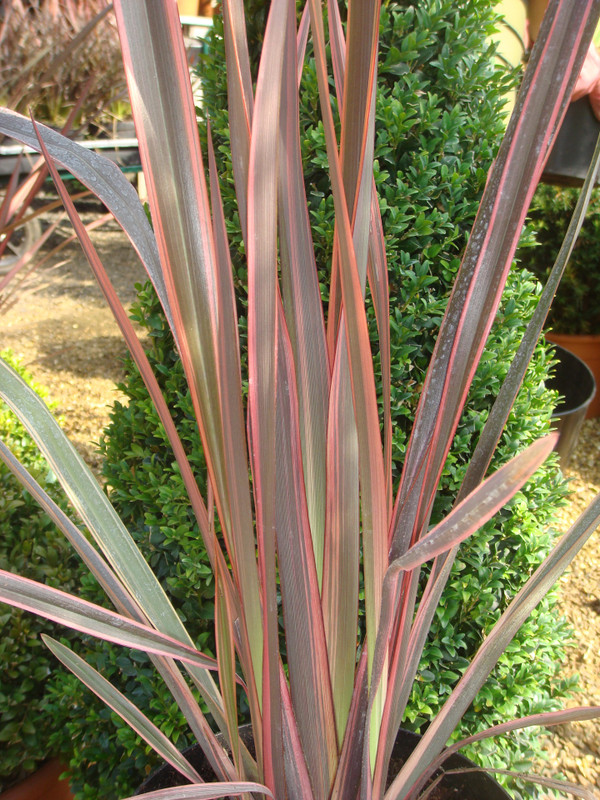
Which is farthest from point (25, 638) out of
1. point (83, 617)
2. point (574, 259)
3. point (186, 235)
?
point (574, 259)

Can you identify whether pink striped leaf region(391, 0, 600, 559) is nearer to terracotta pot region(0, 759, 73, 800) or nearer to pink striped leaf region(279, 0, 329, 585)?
pink striped leaf region(279, 0, 329, 585)

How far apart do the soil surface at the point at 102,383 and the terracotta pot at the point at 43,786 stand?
724mm

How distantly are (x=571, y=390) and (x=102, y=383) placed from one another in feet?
7.59

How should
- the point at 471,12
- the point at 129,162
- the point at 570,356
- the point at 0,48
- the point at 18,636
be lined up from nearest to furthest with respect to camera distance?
the point at 471,12
the point at 18,636
the point at 570,356
the point at 0,48
the point at 129,162

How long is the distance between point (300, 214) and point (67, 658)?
1.78 ft

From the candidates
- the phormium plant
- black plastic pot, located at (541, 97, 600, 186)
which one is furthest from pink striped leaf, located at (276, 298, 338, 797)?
black plastic pot, located at (541, 97, 600, 186)

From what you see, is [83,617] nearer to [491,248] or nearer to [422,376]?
[491,248]

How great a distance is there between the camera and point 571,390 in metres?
2.88

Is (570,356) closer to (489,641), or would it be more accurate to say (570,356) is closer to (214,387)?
(489,641)

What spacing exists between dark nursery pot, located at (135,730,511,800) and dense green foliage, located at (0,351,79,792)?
0.46 meters

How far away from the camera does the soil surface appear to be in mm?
1619

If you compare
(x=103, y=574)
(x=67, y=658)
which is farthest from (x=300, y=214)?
(x=67, y=658)

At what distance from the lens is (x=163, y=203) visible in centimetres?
51

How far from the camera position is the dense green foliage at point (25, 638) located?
1.15m
